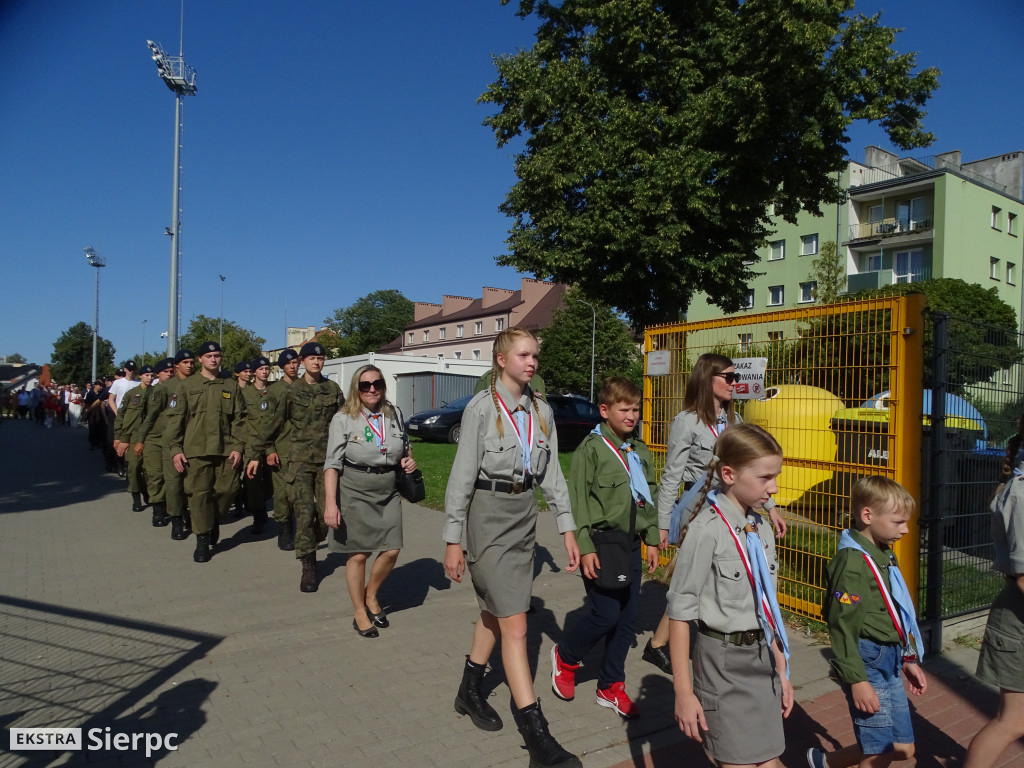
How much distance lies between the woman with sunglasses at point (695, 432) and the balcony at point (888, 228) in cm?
4544

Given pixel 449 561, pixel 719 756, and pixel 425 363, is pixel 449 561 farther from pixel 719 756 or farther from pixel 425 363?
pixel 425 363

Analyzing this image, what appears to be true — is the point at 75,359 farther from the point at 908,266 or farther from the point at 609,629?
the point at 609,629

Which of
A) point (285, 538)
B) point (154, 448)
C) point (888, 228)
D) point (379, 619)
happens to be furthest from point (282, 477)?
point (888, 228)

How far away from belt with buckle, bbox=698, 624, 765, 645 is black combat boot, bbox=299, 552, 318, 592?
4.64 meters

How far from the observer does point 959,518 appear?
17.1 feet

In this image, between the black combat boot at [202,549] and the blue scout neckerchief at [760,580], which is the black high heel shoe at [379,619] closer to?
the black combat boot at [202,549]

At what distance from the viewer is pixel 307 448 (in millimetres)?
6535

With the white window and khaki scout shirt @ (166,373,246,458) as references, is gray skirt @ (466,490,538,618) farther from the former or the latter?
the white window

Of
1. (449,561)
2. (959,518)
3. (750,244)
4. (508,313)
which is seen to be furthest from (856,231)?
(449,561)

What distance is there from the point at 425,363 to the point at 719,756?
103ft

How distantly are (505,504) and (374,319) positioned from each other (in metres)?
104

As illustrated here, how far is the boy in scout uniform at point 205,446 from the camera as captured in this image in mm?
7625

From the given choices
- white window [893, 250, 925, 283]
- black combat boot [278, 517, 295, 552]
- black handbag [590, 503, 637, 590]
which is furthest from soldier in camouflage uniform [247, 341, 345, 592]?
white window [893, 250, 925, 283]

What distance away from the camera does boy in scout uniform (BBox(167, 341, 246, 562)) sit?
7.62 metres
